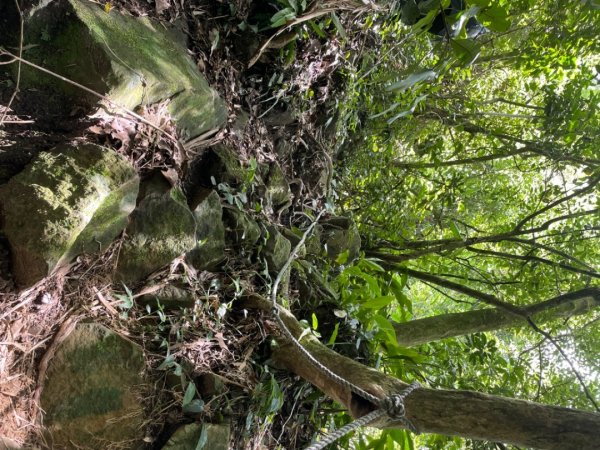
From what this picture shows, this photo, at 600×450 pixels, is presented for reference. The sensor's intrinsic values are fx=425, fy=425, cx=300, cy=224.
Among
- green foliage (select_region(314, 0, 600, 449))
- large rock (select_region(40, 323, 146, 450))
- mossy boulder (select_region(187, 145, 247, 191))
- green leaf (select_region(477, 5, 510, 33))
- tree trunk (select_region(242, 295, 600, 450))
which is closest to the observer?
green leaf (select_region(477, 5, 510, 33))

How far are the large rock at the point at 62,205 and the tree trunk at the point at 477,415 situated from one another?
1188 mm

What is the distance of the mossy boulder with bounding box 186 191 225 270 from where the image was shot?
83.6 inches

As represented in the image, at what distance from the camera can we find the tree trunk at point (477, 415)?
127 centimetres

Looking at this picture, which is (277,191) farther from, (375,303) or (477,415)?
(477,415)

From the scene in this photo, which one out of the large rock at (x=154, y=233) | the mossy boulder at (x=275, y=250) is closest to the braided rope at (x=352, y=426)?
the large rock at (x=154, y=233)

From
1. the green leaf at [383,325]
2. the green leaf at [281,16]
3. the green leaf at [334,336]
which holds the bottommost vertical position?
the green leaf at [334,336]

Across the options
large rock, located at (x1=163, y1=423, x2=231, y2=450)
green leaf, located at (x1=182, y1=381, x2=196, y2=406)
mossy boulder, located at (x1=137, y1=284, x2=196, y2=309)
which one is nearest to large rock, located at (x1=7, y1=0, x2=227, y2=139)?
mossy boulder, located at (x1=137, y1=284, x2=196, y2=309)

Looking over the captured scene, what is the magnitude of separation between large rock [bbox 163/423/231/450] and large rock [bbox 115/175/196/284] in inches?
26.7

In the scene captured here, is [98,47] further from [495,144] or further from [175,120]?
[495,144]

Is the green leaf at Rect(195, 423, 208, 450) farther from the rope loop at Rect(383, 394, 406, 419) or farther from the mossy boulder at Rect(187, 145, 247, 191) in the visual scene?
the mossy boulder at Rect(187, 145, 247, 191)

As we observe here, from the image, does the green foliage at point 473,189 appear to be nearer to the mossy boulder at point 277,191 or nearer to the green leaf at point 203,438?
the mossy boulder at point 277,191

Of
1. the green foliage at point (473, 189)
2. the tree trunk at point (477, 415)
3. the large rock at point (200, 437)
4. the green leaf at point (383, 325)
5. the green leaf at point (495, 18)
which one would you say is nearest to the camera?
the green leaf at point (495, 18)

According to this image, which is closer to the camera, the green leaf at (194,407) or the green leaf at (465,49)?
the green leaf at (465,49)

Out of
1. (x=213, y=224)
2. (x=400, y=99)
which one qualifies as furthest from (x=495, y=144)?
(x=213, y=224)
